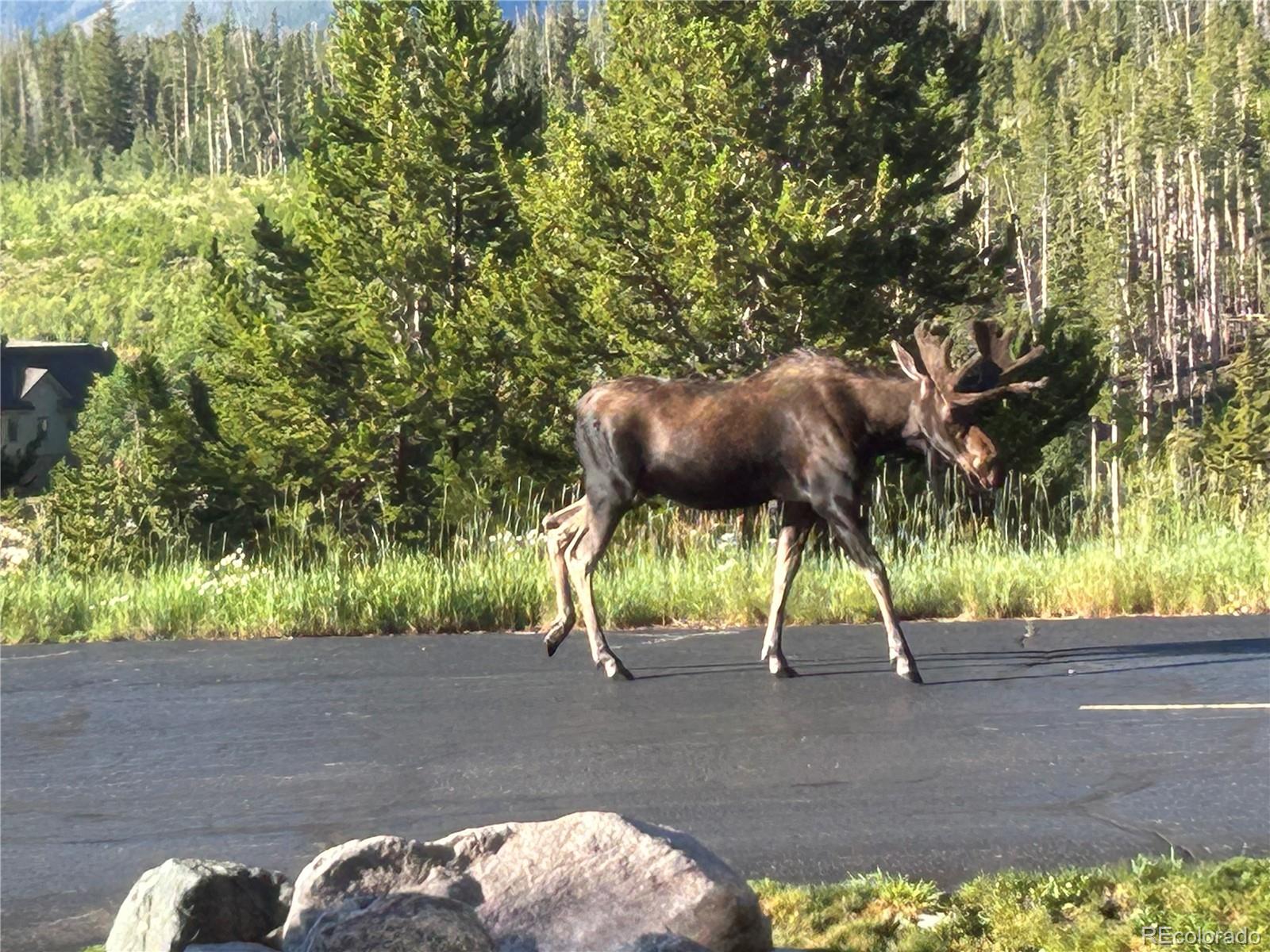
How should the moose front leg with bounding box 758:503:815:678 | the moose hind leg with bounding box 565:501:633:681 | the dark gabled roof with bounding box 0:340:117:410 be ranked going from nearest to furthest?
the moose hind leg with bounding box 565:501:633:681 → the moose front leg with bounding box 758:503:815:678 → the dark gabled roof with bounding box 0:340:117:410

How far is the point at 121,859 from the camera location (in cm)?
673

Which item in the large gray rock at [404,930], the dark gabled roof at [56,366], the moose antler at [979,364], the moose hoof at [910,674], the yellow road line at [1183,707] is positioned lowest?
the yellow road line at [1183,707]

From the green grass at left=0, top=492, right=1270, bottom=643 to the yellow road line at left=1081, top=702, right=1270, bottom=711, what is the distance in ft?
10.8

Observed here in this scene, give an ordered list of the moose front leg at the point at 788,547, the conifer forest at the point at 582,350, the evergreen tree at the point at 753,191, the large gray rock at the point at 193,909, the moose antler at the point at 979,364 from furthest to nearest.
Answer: the evergreen tree at the point at 753,191 < the conifer forest at the point at 582,350 < the moose front leg at the point at 788,547 < the moose antler at the point at 979,364 < the large gray rock at the point at 193,909

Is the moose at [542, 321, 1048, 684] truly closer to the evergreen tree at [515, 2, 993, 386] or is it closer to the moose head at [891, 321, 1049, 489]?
the moose head at [891, 321, 1049, 489]

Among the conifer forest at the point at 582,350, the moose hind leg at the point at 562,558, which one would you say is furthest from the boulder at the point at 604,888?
the conifer forest at the point at 582,350

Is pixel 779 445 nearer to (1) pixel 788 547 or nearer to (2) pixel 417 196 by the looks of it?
(1) pixel 788 547

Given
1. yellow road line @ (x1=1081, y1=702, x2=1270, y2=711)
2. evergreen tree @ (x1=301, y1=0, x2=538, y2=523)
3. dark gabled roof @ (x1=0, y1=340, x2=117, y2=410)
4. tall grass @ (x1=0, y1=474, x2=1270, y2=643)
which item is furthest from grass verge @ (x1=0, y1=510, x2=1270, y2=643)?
dark gabled roof @ (x1=0, y1=340, x2=117, y2=410)

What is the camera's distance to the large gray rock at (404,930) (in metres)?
4.56

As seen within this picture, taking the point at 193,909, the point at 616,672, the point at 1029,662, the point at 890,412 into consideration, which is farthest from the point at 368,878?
the point at 1029,662

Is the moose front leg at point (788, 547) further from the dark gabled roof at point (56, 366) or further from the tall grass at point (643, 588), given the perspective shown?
the dark gabled roof at point (56, 366)

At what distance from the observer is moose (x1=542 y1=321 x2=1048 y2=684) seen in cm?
1012

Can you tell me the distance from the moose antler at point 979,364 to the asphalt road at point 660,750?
A: 1.66m
